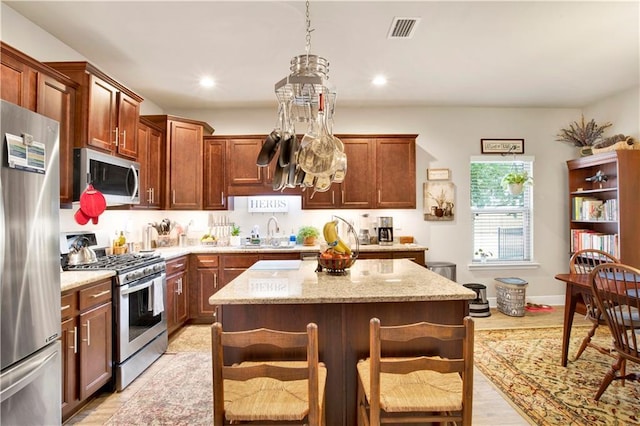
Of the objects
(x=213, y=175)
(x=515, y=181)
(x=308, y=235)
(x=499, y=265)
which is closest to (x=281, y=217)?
(x=308, y=235)

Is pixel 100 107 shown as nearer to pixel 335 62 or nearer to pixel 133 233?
pixel 133 233

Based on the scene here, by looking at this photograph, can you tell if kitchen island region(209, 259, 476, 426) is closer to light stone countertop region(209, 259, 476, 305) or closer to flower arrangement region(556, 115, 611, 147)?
light stone countertop region(209, 259, 476, 305)

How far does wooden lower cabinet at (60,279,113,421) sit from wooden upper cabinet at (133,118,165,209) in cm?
154

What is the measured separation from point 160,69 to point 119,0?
1.15 metres

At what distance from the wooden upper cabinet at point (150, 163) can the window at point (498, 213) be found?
4.30 metres

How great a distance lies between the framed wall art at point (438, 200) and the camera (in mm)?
4859

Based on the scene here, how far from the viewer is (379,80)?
152 inches

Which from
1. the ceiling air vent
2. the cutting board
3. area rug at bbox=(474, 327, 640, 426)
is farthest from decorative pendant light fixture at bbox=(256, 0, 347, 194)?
area rug at bbox=(474, 327, 640, 426)

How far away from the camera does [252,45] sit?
3062 millimetres

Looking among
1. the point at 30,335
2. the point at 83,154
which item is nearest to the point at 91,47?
the point at 83,154

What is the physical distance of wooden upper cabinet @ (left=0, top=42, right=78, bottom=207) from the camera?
2.03 m

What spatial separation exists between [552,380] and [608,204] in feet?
8.87

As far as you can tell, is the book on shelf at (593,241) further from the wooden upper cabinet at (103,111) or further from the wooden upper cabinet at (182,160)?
the wooden upper cabinet at (103,111)

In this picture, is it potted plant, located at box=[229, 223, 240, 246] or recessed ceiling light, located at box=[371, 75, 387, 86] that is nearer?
recessed ceiling light, located at box=[371, 75, 387, 86]
